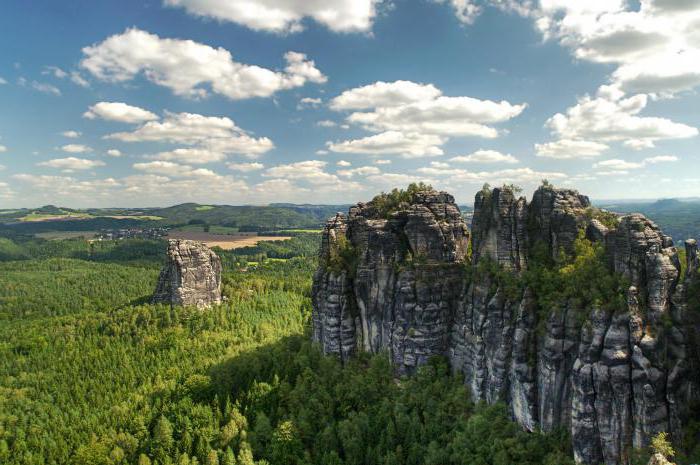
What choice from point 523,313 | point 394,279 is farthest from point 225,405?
point 523,313

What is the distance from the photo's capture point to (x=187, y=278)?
148 m

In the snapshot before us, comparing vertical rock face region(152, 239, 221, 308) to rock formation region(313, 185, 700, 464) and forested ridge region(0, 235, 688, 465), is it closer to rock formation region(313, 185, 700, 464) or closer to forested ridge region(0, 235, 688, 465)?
forested ridge region(0, 235, 688, 465)

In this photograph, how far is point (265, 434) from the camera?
76.2 metres

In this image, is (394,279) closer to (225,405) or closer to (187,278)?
(225,405)

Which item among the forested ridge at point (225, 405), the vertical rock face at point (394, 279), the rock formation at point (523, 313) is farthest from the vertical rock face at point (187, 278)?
the vertical rock face at point (394, 279)

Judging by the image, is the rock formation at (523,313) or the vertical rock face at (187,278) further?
the vertical rock face at (187,278)

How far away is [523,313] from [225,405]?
62431mm

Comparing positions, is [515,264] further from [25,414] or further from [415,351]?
[25,414]

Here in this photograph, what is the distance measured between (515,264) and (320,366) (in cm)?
4605

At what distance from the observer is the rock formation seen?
45.6 m

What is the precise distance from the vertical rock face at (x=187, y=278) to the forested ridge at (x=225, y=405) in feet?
38.5

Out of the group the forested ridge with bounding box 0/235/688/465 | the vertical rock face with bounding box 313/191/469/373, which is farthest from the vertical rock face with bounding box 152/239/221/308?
the vertical rock face with bounding box 313/191/469/373

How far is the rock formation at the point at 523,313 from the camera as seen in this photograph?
4562 centimetres

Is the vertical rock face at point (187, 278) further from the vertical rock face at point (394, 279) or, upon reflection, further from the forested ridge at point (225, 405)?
the vertical rock face at point (394, 279)
